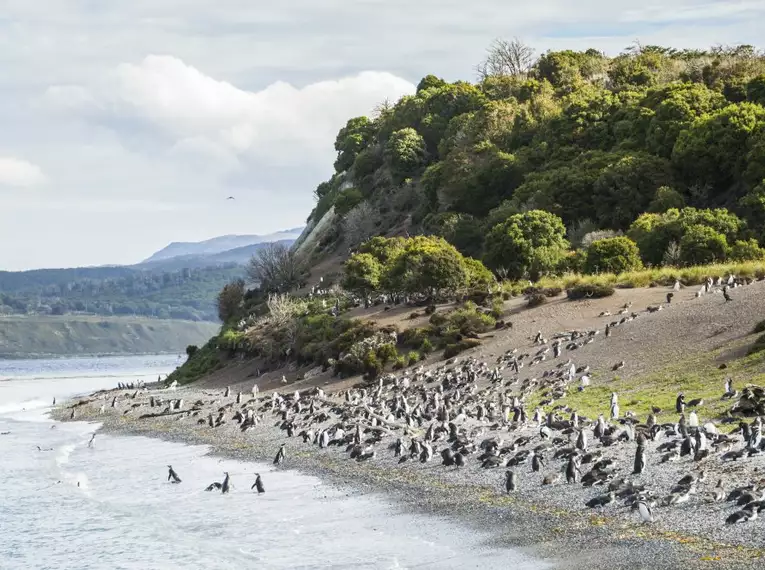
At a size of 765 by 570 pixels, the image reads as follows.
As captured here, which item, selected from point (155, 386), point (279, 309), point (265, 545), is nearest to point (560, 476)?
point (265, 545)

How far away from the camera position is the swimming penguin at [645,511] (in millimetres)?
18297

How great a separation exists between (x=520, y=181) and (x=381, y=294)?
67.0ft

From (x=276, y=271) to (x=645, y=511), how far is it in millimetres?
71927

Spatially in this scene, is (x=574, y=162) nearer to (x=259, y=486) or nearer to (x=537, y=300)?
(x=537, y=300)

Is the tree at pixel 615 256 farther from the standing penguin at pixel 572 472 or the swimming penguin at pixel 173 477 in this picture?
the standing penguin at pixel 572 472

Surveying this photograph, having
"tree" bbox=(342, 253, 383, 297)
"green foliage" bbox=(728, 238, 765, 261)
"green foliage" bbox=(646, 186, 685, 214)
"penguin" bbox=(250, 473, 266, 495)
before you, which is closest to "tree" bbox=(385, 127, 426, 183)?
"tree" bbox=(342, 253, 383, 297)

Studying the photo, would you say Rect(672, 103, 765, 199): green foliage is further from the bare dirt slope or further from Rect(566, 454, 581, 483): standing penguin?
Rect(566, 454, 581, 483): standing penguin

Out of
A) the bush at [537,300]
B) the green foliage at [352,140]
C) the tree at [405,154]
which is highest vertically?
the green foliage at [352,140]

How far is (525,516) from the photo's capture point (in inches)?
805

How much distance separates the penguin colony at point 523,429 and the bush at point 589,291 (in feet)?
9.80

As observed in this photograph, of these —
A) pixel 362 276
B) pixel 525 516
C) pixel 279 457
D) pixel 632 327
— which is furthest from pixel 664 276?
pixel 525 516

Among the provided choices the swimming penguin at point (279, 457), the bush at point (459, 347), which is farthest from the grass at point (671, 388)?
the bush at point (459, 347)

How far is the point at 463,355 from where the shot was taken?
155 ft

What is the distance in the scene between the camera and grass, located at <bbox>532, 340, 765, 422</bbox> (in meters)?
29.9
